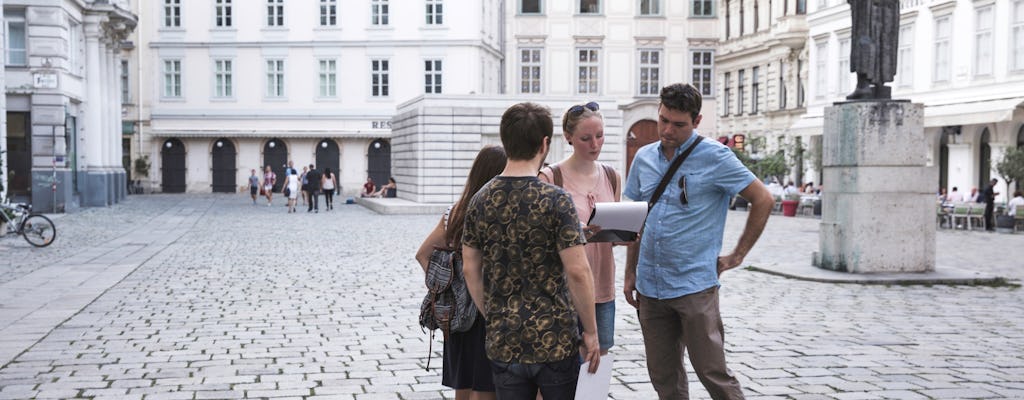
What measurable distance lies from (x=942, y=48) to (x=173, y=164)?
3637 cm

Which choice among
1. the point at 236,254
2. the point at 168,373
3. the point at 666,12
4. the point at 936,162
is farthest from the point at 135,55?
the point at 168,373

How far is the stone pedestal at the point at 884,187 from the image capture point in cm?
1382

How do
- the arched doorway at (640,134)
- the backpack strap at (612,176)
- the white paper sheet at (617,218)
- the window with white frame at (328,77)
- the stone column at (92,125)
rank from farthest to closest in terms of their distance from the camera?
1. the window with white frame at (328,77)
2. the arched doorway at (640,134)
3. the stone column at (92,125)
4. the backpack strap at (612,176)
5. the white paper sheet at (617,218)

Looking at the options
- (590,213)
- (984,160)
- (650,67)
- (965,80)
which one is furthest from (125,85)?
(590,213)

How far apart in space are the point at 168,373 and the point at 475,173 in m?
3.70

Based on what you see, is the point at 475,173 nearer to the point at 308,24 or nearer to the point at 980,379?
the point at 980,379

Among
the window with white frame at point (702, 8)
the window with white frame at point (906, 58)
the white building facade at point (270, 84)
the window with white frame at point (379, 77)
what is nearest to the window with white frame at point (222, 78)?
the white building facade at point (270, 84)

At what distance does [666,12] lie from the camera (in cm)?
5881

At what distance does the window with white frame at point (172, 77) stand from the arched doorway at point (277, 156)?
5.11m

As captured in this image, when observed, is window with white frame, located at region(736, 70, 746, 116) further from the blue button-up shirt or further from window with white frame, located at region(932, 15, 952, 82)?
the blue button-up shirt

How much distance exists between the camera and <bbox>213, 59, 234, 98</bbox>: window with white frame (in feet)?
185

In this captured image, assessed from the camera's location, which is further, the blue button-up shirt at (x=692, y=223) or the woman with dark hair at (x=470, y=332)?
the blue button-up shirt at (x=692, y=223)

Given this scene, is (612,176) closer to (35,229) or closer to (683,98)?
(683,98)

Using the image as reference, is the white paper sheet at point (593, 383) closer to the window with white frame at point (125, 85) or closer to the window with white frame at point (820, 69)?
the window with white frame at point (820, 69)
